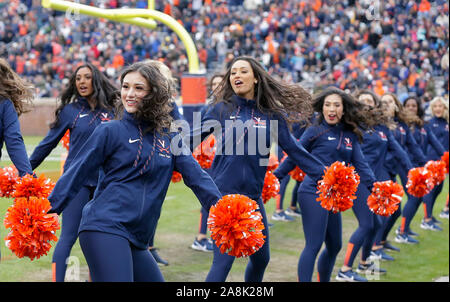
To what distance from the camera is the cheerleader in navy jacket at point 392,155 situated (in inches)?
305

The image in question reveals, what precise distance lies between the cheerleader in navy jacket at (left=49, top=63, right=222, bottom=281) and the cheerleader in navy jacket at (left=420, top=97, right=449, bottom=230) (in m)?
6.67

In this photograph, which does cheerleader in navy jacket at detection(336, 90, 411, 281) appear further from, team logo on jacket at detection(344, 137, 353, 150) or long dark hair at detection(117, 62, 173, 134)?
long dark hair at detection(117, 62, 173, 134)

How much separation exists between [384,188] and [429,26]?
56.2 ft

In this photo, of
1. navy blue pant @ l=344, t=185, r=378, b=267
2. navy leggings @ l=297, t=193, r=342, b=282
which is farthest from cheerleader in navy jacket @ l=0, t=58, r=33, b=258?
navy blue pant @ l=344, t=185, r=378, b=267

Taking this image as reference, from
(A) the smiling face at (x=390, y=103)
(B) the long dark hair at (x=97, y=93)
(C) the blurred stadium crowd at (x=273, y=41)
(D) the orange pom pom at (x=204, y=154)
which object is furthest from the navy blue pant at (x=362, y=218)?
(C) the blurred stadium crowd at (x=273, y=41)

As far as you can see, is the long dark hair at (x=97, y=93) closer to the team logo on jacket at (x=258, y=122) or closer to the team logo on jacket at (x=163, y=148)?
the team logo on jacket at (x=258, y=122)

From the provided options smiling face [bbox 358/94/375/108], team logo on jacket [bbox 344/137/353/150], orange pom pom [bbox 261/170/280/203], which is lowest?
orange pom pom [bbox 261/170/280/203]

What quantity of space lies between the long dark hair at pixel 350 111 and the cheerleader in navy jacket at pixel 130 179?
8.37 feet

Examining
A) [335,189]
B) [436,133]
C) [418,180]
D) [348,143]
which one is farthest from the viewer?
[436,133]

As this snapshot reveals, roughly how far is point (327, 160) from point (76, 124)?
2.03 m

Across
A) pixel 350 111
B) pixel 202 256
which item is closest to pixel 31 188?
pixel 350 111

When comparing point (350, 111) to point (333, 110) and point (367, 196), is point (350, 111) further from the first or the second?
point (367, 196)

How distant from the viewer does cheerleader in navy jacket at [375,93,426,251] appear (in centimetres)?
775

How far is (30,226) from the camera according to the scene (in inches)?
116
